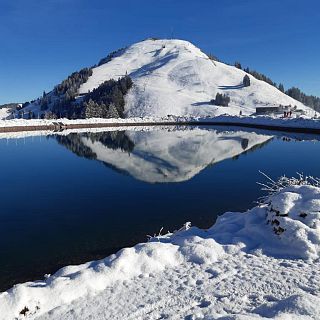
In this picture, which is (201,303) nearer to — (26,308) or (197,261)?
(197,261)

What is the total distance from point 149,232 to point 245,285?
584 cm

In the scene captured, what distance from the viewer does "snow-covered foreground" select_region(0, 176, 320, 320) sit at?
6945 mm

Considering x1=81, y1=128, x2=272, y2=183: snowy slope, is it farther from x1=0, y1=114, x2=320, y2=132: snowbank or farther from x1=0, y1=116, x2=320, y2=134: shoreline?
x1=0, y1=114, x2=320, y2=132: snowbank

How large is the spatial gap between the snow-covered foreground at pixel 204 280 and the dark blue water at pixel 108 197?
2.59 m

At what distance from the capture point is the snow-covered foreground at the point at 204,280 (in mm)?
6945

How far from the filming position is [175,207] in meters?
16.6

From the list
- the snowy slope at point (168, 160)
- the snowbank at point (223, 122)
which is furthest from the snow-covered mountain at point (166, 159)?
the snowbank at point (223, 122)

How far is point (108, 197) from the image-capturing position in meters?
18.9

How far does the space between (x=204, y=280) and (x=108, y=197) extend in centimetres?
1135

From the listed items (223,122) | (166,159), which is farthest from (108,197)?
(223,122)

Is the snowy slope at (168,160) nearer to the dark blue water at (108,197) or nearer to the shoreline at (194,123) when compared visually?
the dark blue water at (108,197)

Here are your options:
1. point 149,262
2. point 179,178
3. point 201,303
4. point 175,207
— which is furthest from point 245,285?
point 179,178

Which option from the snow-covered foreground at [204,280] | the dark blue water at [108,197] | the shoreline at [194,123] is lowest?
the dark blue water at [108,197]

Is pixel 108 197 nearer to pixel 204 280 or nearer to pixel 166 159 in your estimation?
pixel 204 280
